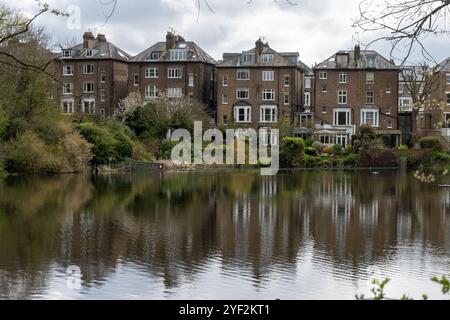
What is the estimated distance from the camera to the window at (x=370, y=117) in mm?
83062

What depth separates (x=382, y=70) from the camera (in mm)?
82625

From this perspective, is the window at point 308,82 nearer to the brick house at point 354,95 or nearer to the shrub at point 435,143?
the brick house at point 354,95

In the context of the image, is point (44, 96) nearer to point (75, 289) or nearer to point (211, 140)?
point (211, 140)

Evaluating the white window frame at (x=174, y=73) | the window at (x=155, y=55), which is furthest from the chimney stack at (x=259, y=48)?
the window at (x=155, y=55)

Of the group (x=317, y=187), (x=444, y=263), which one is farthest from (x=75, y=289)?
(x=317, y=187)

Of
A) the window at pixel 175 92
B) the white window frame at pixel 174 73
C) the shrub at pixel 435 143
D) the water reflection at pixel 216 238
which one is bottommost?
the water reflection at pixel 216 238

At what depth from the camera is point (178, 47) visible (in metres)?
88.4

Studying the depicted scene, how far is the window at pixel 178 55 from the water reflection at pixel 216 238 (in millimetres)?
41761

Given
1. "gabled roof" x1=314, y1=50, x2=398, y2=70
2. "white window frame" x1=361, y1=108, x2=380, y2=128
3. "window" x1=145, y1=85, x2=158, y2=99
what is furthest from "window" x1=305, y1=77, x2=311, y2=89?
"window" x1=145, y1=85, x2=158, y2=99

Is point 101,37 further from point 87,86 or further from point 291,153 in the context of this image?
point 291,153

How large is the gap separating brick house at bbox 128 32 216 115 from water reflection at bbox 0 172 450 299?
133 feet

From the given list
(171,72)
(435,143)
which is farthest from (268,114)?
(435,143)

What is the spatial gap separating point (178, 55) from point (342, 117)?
1895 cm
